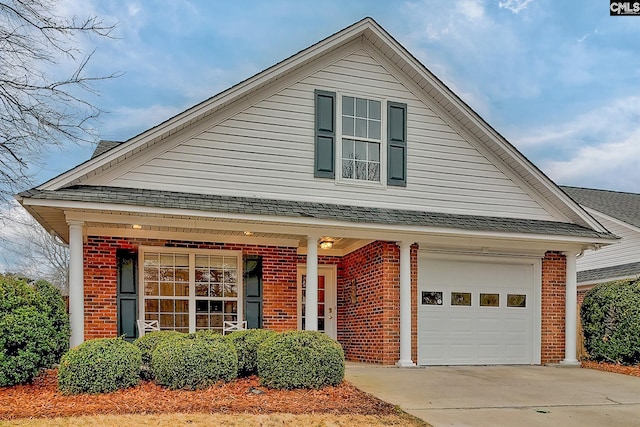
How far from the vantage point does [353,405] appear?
7.05 m

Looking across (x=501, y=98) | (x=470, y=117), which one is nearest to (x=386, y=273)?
(x=470, y=117)

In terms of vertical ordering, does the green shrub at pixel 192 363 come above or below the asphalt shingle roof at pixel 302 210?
below

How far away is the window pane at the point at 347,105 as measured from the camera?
11516mm

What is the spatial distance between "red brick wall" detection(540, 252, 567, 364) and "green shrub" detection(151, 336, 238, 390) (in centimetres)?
759

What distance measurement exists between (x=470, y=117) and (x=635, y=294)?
5.14 m

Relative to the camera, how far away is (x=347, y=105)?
37.9ft

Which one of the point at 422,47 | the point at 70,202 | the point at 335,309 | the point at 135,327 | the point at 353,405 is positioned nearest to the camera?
the point at 353,405

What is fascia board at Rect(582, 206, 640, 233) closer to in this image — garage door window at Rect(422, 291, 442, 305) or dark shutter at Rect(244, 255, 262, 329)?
garage door window at Rect(422, 291, 442, 305)

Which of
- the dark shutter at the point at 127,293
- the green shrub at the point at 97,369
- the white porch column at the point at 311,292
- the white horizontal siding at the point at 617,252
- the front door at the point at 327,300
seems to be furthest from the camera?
the white horizontal siding at the point at 617,252

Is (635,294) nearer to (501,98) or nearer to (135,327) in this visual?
(135,327)

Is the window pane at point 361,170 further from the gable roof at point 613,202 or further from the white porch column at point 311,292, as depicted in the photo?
the gable roof at point 613,202

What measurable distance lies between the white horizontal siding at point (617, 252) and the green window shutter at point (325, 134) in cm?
1220

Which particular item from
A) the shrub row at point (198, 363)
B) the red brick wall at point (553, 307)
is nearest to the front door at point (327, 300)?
the red brick wall at point (553, 307)

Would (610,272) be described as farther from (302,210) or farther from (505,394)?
(302,210)
